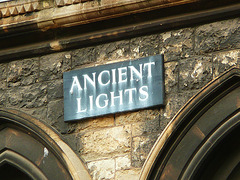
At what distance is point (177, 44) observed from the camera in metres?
8.34

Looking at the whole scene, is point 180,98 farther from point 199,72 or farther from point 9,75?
point 9,75

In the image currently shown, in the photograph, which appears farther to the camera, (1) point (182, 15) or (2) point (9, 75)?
(2) point (9, 75)

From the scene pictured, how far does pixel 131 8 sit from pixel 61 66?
2.77 ft

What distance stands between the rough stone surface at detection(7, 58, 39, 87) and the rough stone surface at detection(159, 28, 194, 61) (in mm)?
1240

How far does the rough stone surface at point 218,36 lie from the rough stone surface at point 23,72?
1.57 m

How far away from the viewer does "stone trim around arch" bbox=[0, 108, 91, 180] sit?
8.21 meters

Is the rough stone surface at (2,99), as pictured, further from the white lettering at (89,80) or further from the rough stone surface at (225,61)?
the rough stone surface at (225,61)

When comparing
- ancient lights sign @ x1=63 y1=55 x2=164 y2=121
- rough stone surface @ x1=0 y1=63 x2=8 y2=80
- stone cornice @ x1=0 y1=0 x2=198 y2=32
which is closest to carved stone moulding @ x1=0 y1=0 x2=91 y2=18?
stone cornice @ x1=0 y1=0 x2=198 y2=32

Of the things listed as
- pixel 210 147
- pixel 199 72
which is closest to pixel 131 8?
pixel 199 72

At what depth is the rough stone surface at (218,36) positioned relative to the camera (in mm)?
8125

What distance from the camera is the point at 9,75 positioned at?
894cm

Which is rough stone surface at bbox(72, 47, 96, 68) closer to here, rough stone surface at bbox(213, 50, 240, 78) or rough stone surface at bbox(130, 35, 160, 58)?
rough stone surface at bbox(130, 35, 160, 58)

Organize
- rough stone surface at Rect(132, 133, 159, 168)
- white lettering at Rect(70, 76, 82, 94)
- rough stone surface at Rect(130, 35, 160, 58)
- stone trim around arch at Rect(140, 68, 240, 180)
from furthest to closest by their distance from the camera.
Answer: white lettering at Rect(70, 76, 82, 94) → rough stone surface at Rect(130, 35, 160, 58) → rough stone surface at Rect(132, 133, 159, 168) → stone trim around arch at Rect(140, 68, 240, 180)

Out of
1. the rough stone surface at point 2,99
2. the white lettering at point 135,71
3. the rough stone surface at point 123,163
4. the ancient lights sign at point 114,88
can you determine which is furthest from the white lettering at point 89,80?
the rough stone surface at point 2,99
